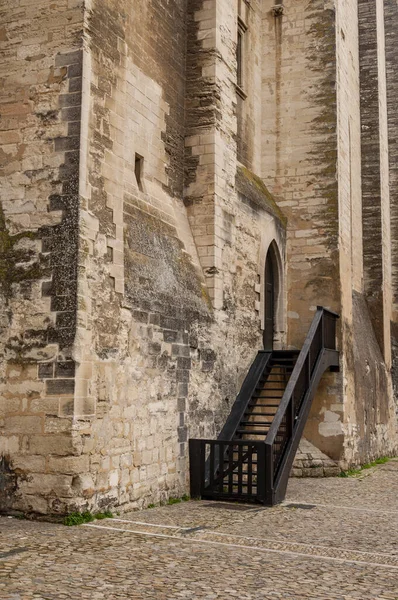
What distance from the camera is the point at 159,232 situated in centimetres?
942

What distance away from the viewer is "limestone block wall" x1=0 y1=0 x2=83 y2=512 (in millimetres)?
7203

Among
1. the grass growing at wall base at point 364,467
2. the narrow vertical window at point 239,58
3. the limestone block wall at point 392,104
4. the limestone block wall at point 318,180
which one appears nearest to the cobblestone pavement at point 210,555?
the grass growing at wall base at point 364,467

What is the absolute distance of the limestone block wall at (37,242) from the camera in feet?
23.6

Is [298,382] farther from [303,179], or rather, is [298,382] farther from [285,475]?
[303,179]

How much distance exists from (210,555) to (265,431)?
3.84 metres

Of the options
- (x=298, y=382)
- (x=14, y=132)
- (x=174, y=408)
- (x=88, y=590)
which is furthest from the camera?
(x=298, y=382)

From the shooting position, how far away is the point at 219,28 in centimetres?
1096

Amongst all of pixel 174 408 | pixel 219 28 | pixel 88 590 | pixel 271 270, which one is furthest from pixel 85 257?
pixel 271 270

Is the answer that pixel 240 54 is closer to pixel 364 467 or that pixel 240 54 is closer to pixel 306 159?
pixel 306 159

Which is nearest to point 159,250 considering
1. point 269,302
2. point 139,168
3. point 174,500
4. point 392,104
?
point 139,168

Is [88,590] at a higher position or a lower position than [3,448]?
lower

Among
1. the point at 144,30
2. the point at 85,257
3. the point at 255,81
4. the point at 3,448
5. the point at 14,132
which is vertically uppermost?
the point at 255,81

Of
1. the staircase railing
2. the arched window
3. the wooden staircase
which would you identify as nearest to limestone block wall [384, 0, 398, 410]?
the arched window

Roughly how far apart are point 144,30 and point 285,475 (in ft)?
19.5
